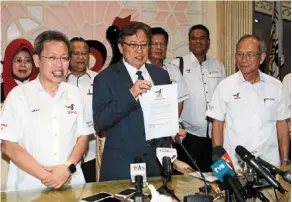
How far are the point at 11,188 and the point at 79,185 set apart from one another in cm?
40

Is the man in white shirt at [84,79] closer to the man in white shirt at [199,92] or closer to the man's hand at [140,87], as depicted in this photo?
the man in white shirt at [199,92]

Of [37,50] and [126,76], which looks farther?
[126,76]

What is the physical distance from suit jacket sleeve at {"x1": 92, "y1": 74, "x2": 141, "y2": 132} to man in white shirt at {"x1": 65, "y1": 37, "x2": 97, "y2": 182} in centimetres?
100

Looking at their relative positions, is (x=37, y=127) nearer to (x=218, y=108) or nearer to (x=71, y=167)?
(x=71, y=167)

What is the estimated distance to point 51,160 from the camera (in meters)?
2.26

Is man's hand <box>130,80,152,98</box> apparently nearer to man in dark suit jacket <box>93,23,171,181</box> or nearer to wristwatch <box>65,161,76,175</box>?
man in dark suit jacket <box>93,23,171,181</box>

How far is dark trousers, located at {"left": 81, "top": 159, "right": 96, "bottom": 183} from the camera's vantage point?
12.0ft

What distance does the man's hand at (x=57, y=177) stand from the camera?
6.87ft

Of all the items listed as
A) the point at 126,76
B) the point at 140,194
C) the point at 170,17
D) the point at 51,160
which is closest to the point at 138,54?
the point at 126,76

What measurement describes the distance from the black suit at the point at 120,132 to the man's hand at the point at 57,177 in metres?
0.38

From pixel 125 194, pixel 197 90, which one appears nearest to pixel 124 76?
pixel 125 194

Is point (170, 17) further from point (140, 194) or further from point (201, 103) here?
point (140, 194)

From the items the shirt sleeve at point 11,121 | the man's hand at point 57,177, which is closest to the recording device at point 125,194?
the man's hand at point 57,177

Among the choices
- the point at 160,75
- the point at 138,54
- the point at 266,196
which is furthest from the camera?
the point at 160,75
